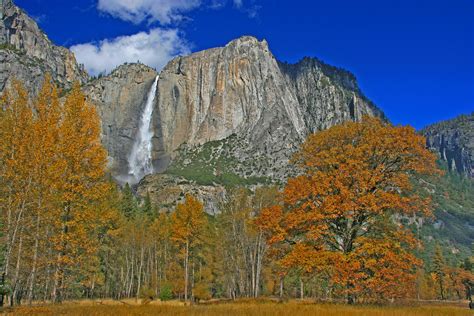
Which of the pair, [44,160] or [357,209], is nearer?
[44,160]

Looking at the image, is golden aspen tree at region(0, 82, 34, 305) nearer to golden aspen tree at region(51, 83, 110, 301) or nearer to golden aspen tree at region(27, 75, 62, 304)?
golden aspen tree at region(27, 75, 62, 304)

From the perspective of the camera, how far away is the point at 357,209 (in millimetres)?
22375

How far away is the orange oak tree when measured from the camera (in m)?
21.2

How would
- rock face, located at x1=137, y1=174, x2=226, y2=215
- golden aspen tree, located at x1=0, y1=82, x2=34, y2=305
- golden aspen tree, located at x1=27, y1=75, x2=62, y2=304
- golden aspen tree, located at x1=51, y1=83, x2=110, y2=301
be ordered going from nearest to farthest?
golden aspen tree, located at x1=0, y1=82, x2=34, y2=305 < golden aspen tree, located at x1=27, y1=75, x2=62, y2=304 < golden aspen tree, located at x1=51, y1=83, x2=110, y2=301 < rock face, located at x1=137, y1=174, x2=226, y2=215

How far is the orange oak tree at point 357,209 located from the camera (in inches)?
837

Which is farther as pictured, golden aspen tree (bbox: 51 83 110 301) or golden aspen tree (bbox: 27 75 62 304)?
golden aspen tree (bbox: 51 83 110 301)

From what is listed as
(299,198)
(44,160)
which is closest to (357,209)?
(299,198)

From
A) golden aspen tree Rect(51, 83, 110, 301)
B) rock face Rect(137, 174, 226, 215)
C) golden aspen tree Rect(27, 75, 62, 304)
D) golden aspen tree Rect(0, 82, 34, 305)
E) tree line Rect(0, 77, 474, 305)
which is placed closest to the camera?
golden aspen tree Rect(0, 82, 34, 305)

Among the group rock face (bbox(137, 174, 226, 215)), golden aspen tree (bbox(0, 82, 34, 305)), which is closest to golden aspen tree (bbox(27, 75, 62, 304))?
golden aspen tree (bbox(0, 82, 34, 305))

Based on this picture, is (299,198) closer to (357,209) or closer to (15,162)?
(357,209)

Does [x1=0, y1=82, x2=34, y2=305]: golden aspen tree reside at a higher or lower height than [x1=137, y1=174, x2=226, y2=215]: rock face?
lower

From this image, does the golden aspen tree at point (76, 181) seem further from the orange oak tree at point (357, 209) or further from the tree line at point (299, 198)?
the orange oak tree at point (357, 209)

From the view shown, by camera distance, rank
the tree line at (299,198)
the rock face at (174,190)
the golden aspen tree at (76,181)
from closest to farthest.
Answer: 1. the tree line at (299,198)
2. the golden aspen tree at (76,181)
3. the rock face at (174,190)

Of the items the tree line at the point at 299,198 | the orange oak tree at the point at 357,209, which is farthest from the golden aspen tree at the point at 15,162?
the orange oak tree at the point at 357,209
